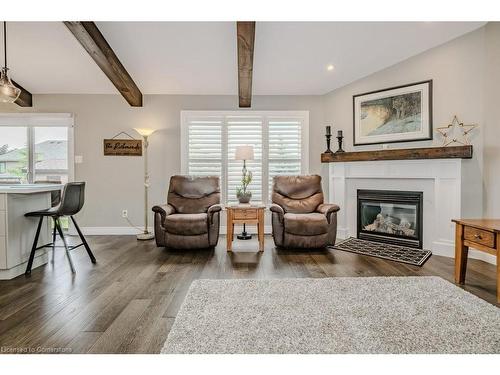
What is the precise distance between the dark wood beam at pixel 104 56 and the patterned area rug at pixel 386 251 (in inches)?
149

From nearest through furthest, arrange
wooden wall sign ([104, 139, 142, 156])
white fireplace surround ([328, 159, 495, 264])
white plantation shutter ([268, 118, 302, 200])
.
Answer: white fireplace surround ([328, 159, 495, 264])
wooden wall sign ([104, 139, 142, 156])
white plantation shutter ([268, 118, 302, 200])

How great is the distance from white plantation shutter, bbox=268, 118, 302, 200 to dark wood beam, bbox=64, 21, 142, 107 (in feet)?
7.41

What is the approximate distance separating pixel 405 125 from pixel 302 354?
3528 mm

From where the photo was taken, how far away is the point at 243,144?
4.95 m

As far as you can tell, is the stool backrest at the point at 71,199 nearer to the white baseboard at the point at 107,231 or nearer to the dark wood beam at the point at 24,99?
the white baseboard at the point at 107,231

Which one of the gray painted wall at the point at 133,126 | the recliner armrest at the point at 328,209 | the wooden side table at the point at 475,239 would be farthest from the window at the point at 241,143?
the wooden side table at the point at 475,239

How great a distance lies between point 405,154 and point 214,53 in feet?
9.38

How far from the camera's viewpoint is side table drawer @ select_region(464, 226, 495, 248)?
234 cm

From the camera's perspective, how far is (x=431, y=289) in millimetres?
2414

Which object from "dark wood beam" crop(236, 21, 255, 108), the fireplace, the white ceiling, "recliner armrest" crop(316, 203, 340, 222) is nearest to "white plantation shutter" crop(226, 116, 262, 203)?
"dark wood beam" crop(236, 21, 255, 108)

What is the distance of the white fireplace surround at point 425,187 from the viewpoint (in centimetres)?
353

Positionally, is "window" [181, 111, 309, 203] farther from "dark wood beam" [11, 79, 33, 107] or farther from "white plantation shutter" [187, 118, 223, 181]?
"dark wood beam" [11, 79, 33, 107]

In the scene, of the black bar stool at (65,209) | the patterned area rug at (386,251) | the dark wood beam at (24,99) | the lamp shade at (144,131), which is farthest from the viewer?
the dark wood beam at (24,99)

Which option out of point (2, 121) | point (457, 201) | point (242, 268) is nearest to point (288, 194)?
point (242, 268)
